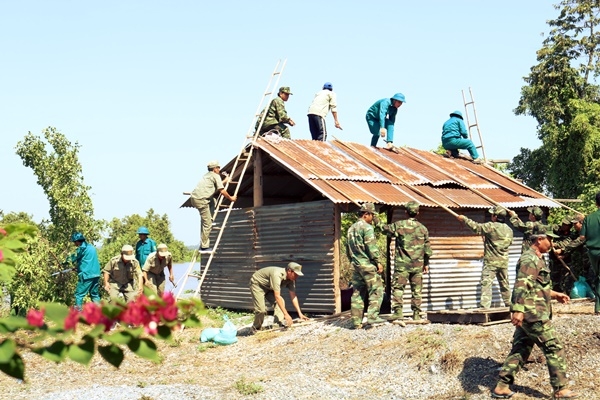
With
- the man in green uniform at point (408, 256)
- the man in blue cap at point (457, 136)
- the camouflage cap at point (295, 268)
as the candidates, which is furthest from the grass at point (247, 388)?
the man in blue cap at point (457, 136)

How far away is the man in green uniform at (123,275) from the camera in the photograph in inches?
587

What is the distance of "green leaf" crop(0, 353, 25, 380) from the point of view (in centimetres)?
308

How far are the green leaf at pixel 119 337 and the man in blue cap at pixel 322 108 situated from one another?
15.2m

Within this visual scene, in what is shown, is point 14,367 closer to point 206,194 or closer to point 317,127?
point 206,194

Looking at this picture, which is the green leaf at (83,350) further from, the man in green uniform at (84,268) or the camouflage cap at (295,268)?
the man in green uniform at (84,268)

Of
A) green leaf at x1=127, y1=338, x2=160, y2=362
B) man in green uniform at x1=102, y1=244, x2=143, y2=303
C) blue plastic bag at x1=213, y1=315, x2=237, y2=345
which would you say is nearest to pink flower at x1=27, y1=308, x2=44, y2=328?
green leaf at x1=127, y1=338, x2=160, y2=362

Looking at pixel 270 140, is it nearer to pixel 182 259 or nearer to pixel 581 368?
pixel 581 368

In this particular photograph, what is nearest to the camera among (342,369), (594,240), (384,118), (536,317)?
(536,317)

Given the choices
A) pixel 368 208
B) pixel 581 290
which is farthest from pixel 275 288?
pixel 581 290

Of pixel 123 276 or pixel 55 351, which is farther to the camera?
pixel 123 276

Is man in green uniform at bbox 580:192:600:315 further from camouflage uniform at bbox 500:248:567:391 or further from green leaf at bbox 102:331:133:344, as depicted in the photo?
green leaf at bbox 102:331:133:344

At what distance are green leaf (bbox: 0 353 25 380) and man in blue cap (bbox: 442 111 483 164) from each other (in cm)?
1641

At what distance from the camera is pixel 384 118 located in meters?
18.0

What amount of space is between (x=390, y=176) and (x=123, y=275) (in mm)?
5674
